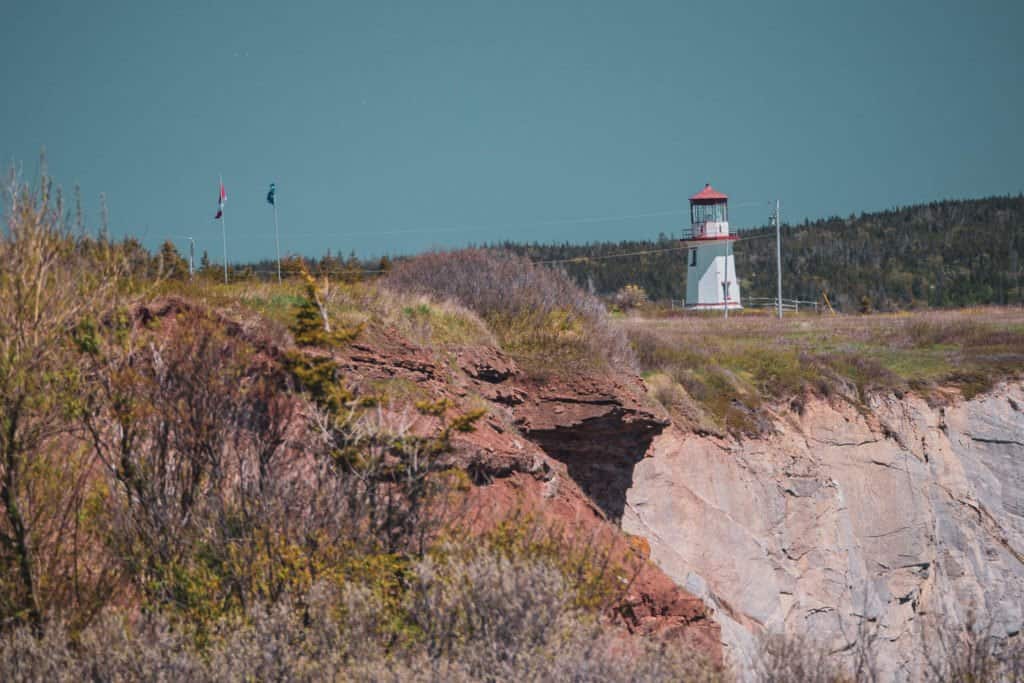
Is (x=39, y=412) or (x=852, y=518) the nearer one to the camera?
(x=39, y=412)

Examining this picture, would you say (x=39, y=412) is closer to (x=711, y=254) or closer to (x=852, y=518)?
(x=852, y=518)

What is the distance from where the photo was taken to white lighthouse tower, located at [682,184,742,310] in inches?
2403

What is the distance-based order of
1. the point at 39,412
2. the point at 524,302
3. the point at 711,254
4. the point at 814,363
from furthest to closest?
1. the point at 711,254
2. the point at 814,363
3. the point at 524,302
4. the point at 39,412

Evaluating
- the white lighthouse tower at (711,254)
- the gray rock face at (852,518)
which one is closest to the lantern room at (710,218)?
the white lighthouse tower at (711,254)

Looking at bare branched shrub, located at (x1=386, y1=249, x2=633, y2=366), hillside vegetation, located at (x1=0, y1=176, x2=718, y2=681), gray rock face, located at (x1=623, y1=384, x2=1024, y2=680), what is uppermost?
bare branched shrub, located at (x1=386, y1=249, x2=633, y2=366)

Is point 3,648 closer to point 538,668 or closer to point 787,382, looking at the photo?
point 538,668

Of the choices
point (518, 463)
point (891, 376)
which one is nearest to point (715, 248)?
point (891, 376)

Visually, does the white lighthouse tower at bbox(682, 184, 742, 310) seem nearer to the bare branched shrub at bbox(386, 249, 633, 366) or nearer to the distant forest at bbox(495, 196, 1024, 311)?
the distant forest at bbox(495, 196, 1024, 311)

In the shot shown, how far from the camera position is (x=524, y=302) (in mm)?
22250

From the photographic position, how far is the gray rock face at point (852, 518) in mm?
23969

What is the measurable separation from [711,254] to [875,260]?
48.6m

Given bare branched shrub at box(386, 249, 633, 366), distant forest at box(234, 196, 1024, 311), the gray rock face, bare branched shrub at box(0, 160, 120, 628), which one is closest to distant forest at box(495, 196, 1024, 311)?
distant forest at box(234, 196, 1024, 311)

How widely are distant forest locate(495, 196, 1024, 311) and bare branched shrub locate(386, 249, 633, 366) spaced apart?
5999cm

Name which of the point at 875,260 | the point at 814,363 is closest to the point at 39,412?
the point at 814,363
